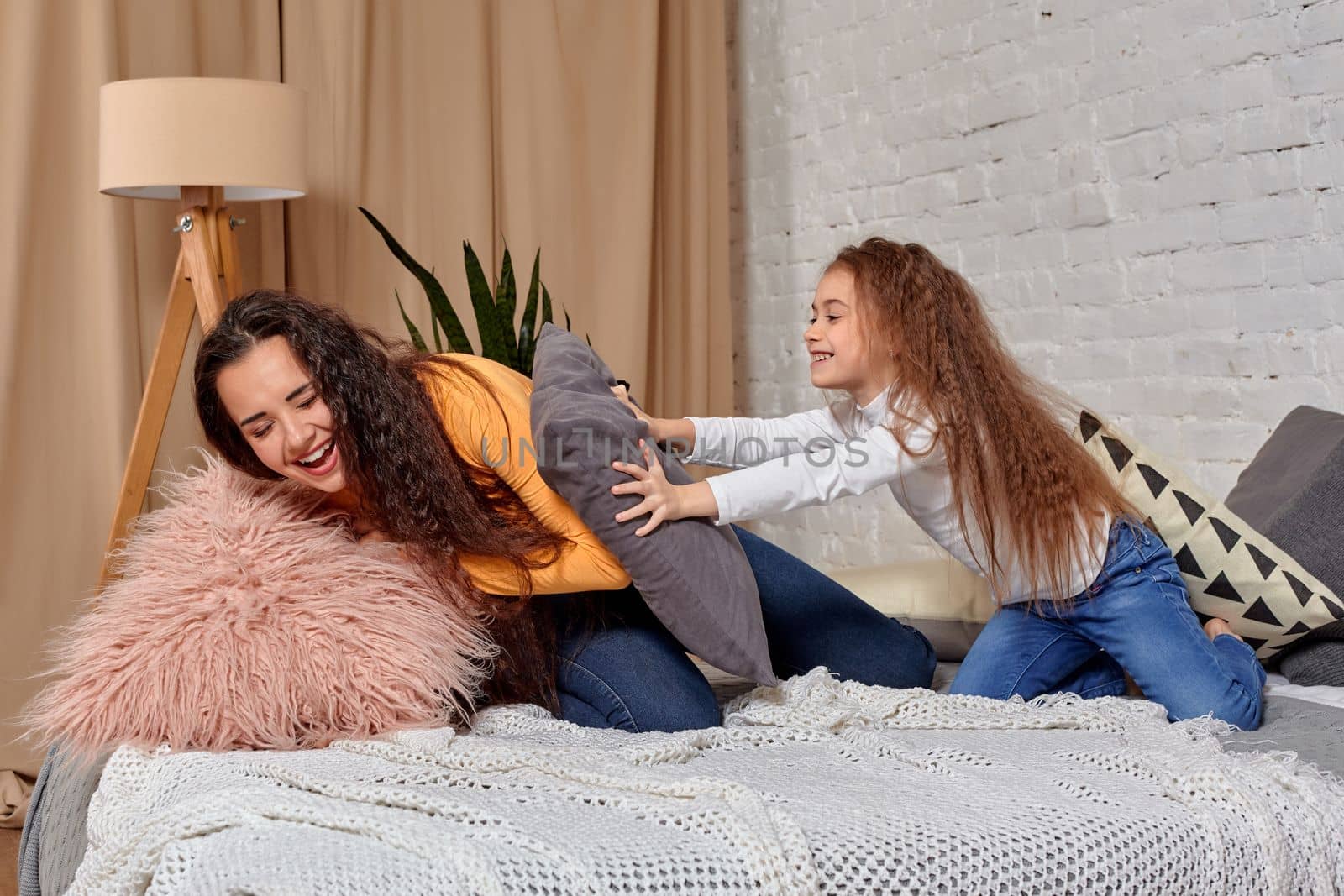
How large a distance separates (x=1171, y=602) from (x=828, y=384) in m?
0.59

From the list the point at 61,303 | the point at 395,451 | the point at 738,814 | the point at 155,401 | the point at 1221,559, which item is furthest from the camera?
the point at 61,303

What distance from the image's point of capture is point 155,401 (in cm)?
244

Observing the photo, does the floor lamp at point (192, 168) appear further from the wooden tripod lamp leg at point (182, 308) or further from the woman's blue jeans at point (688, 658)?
the woman's blue jeans at point (688, 658)

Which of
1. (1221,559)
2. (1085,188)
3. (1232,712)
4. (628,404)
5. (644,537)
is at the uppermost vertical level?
(1085,188)

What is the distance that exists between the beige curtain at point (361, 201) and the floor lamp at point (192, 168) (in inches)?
11.4

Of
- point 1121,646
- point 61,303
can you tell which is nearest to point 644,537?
point 1121,646

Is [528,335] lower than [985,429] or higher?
higher

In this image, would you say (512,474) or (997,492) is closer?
(512,474)

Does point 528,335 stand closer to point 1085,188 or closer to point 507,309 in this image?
point 507,309

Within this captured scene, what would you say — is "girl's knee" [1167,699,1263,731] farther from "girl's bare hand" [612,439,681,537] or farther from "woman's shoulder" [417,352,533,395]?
"woman's shoulder" [417,352,533,395]

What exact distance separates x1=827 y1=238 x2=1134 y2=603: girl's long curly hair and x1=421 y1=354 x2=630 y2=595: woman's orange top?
19.8 inches

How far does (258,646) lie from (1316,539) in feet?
5.12

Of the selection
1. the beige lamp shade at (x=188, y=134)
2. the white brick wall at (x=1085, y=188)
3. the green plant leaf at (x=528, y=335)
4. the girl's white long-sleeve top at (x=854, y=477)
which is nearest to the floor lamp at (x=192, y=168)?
the beige lamp shade at (x=188, y=134)

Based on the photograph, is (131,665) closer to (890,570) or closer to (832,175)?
(890,570)
